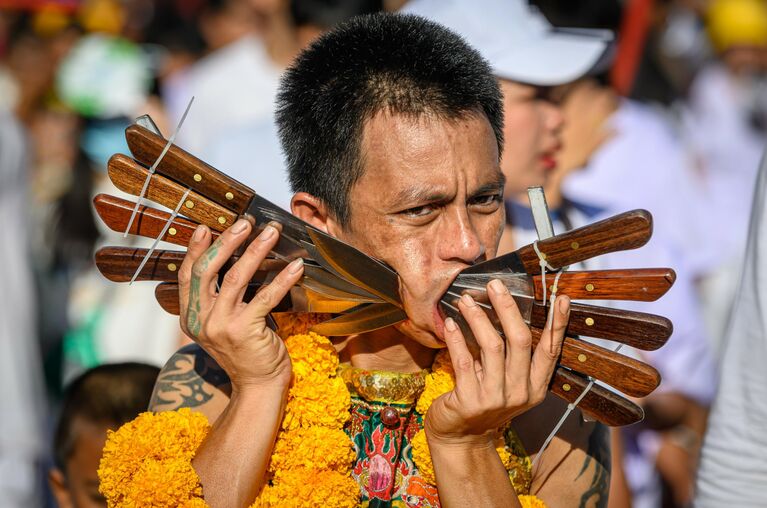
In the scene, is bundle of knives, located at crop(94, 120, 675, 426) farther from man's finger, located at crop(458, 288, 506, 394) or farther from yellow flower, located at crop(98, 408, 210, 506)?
yellow flower, located at crop(98, 408, 210, 506)

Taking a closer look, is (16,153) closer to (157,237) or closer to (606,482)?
(157,237)

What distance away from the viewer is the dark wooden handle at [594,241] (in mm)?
2160

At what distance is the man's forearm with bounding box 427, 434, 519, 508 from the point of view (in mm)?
2400

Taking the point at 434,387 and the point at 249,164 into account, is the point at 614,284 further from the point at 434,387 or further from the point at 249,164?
the point at 249,164

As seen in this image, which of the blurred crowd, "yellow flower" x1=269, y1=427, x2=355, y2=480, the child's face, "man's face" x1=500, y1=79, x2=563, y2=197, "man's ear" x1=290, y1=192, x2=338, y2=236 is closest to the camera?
"yellow flower" x1=269, y1=427, x2=355, y2=480

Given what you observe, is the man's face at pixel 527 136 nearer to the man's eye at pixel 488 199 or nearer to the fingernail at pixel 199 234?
the man's eye at pixel 488 199

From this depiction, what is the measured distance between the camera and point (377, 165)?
2438 mm

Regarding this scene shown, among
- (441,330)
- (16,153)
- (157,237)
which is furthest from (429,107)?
(16,153)

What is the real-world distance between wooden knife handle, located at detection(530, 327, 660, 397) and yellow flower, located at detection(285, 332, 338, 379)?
554mm

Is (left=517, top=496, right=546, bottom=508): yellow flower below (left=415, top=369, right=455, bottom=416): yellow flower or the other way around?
below

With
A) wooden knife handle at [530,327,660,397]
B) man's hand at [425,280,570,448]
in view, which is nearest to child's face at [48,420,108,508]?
man's hand at [425,280,570,448]

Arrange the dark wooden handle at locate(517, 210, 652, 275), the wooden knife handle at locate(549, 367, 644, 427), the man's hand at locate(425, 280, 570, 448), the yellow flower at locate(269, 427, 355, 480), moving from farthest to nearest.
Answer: the yellow flower at locate(269, 427, 355, 480) < the wooden knife handle at locate(549, 367, 644, 427) < the man's hand at locate(425, 280, 570, 448) < the dark wooden handle at locate(517, 210, 652, 275)

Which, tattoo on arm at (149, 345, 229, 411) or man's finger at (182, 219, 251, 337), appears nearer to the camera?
man's finger at (182, 219, 251, 337)

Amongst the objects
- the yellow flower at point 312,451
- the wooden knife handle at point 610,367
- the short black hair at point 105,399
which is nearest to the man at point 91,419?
the short black hair at point 105,399
